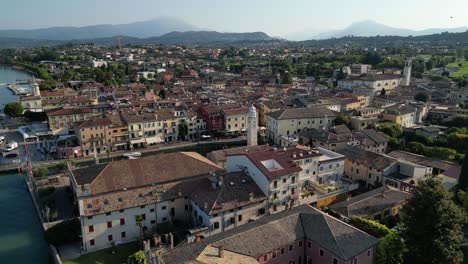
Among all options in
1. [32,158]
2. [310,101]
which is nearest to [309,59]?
[310,101]

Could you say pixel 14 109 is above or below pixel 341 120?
below

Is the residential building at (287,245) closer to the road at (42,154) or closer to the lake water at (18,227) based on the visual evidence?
the lake water at (18,227)

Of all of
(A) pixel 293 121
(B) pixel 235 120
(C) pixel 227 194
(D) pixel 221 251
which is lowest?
(B) pixel 235 120

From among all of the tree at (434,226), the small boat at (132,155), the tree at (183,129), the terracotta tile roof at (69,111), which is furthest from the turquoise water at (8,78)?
the tree at (434,226)

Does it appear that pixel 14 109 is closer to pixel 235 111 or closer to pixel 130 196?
pixel 235 111

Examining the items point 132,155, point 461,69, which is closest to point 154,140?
point 132,155

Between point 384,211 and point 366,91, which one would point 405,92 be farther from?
point 384,211
